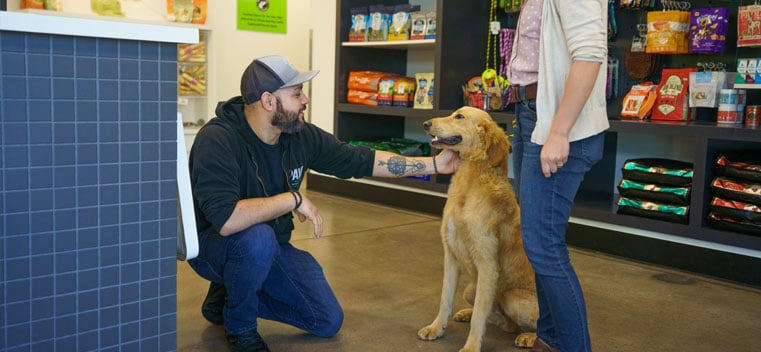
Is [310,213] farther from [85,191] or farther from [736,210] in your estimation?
[736,210]

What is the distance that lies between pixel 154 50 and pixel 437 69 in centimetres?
365

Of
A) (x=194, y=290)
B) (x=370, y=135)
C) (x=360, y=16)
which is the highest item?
(x=360, y=16)

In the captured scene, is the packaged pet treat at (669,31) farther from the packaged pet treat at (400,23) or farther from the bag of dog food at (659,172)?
the packaged pet treat at (400,23)

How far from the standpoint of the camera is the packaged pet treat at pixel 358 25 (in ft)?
18.8

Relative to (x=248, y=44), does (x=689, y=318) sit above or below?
below

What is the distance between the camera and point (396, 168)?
9.36 ft

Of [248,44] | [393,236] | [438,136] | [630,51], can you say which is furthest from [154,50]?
[248,44]

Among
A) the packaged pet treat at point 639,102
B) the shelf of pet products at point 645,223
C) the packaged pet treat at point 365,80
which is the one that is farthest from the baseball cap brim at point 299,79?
the packaged pet treat at point 365,80

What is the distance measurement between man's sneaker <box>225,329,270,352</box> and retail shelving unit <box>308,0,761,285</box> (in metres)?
2.32

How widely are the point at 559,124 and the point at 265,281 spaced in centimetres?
130

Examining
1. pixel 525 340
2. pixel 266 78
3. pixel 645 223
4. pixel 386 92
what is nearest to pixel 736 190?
pixel 645 223

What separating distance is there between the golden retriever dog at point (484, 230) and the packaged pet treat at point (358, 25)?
10.4ft

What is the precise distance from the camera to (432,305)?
10.4ft

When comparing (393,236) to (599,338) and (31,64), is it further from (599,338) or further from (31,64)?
(31,64)
